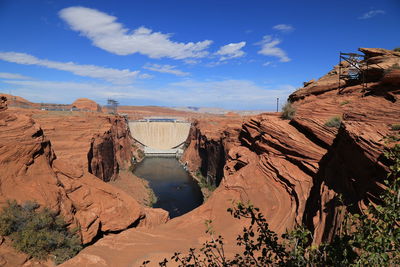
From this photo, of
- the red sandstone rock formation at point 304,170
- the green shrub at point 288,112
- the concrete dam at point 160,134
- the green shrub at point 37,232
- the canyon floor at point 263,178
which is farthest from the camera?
the concrete dam at point 160,134

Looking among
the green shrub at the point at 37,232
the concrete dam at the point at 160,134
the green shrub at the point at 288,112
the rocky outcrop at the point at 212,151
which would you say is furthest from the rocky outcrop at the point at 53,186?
the concrete dam at the point at 160,134

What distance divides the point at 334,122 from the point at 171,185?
3257 centimetres

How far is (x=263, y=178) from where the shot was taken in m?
16.7

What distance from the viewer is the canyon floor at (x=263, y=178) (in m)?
9.29

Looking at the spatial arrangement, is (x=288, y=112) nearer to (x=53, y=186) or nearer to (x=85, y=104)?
(x=53, y=186)

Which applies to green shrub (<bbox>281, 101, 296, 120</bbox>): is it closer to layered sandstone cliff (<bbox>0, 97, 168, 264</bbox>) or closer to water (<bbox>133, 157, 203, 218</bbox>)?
layered sandstone cliff (<bbox>0, 97, 168, 264</bbox>)

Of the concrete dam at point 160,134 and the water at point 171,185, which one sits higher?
the concrete dam at point 160,134

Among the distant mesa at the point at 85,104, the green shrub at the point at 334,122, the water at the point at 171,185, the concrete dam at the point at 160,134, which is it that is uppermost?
the distant mesa at the point at 85,104

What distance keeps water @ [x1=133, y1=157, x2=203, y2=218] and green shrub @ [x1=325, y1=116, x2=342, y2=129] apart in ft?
73.7

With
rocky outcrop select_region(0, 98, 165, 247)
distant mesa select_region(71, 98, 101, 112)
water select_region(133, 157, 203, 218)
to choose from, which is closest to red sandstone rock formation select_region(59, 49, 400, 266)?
rocky outcrop select_region(0, 98, 165, 247)

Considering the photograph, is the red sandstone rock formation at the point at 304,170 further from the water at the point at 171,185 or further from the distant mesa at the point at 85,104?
the distant mesa at the point at 85,104

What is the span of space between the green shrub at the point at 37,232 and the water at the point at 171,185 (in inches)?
725

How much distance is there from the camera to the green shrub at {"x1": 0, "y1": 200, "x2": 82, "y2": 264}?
1053 centimetres

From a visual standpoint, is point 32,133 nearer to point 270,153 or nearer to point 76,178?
point 76,178
